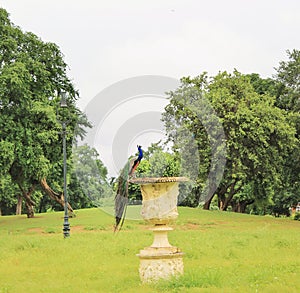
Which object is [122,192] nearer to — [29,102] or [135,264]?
[135,264]

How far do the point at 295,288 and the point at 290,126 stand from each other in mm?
24014

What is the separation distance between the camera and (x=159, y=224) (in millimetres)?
11102

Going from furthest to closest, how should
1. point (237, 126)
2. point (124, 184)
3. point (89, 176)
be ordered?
point (237, 126) < point (89, 176) < point (124, 184)

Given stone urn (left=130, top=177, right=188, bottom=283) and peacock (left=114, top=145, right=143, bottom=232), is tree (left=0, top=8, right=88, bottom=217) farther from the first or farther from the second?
stone urn (left=130, top=177, right=188, bottom=283)

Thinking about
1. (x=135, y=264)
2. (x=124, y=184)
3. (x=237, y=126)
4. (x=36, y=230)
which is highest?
(x=237, y=126)

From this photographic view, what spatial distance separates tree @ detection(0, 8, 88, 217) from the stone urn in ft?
53.5

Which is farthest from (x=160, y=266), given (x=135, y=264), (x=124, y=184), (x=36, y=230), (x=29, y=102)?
(x=29, y=102)

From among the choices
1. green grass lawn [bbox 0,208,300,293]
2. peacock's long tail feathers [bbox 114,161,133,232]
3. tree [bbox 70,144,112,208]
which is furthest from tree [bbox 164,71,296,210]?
peacock's long tail feathers [bbox 114,161,133,232]

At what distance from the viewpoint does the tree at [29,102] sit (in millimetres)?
27266

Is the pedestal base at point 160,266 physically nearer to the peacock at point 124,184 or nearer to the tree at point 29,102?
the peacock at point 124,184

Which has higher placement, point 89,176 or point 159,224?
point 89,176

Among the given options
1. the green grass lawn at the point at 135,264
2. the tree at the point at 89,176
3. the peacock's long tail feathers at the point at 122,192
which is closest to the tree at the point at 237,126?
the tree at the point at 89,176

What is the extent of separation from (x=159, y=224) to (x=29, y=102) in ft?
61.6

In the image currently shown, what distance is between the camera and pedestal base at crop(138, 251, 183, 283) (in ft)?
35.3
